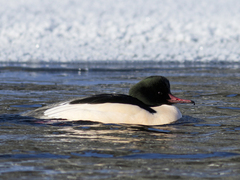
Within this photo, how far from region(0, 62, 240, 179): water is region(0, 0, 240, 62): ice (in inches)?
158

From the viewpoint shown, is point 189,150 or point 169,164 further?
point 189,150

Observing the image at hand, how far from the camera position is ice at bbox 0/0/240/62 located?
1307 centimetres

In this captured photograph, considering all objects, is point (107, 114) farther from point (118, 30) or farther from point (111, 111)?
point (118, 30)

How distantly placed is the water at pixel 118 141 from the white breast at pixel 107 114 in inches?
4.7

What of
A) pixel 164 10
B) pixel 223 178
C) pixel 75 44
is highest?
pixel 164 10

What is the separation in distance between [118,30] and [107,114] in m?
9.76

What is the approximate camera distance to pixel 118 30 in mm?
14930

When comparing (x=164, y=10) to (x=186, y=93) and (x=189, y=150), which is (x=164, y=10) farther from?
(x=189, y=150)

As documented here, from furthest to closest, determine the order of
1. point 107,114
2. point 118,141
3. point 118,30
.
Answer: point 118,30
point 107,114
point 118,141

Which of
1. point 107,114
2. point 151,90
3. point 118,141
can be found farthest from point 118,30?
point 118,141

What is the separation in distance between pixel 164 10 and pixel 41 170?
14249 mm

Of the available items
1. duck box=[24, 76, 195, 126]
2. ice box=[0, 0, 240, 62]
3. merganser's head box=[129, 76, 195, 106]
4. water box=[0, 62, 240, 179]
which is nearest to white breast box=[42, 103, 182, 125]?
duck box=[24, 76, 195, 126]

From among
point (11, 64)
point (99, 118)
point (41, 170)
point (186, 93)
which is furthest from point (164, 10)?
point (41, 170)

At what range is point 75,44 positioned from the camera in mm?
13969
